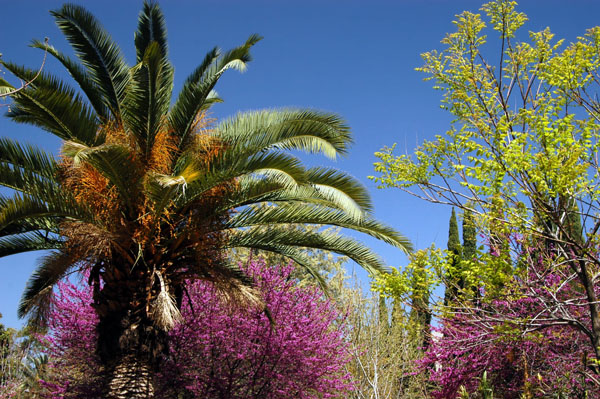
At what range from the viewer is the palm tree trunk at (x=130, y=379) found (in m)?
8.15

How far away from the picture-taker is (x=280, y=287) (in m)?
13.0

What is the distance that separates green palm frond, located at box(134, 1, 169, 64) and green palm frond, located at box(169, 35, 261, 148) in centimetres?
142

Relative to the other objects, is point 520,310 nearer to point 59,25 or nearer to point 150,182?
point 150,182

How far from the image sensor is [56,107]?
7844mm

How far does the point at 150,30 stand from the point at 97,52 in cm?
130

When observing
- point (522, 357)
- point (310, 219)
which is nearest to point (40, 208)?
point (310, 219)

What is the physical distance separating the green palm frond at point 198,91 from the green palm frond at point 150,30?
55.9 inches

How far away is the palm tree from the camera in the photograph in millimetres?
7809

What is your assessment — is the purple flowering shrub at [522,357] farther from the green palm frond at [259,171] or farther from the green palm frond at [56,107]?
the green palm frond at [56,107]

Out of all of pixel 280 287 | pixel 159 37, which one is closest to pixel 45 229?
pixel 159 37

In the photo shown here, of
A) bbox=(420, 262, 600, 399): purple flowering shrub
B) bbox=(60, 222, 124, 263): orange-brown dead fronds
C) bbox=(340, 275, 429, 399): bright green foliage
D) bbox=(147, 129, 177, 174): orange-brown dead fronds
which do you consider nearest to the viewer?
bbox=(60, 222, 124, 263): orange-brown dead fronds

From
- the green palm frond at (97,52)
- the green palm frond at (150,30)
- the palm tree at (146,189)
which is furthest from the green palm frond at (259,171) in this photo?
the green palm frond at (150,30)

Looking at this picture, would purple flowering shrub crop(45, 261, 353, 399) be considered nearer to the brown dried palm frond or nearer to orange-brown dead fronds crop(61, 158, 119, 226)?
the brown dried palm frond

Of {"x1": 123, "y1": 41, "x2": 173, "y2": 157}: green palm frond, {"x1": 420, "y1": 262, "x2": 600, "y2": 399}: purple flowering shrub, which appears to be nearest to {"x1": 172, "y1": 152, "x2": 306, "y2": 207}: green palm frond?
{"x1": 123, "y1": 41, "x2": 173, "y2": 157}: green palm frond
